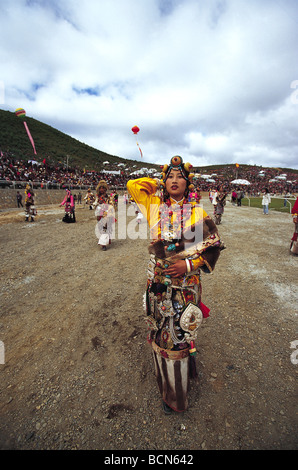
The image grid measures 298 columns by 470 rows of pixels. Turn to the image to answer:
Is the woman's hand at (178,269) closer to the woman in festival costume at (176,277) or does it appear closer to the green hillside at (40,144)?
the woman in festival costume at (176,277)


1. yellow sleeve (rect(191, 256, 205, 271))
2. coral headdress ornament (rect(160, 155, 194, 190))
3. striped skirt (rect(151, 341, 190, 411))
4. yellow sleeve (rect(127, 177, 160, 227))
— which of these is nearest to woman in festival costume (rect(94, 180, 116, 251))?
yellow sleeve (rect(127, 177, 160, 227))

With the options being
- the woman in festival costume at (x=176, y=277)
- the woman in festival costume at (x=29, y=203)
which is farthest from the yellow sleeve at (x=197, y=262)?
the woman in festival costume at (x=29, y=203)

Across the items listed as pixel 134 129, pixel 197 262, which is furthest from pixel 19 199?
pixel 197 262

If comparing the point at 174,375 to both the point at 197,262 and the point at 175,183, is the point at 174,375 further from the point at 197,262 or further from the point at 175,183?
the point at 175,183

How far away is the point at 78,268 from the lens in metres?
6.12

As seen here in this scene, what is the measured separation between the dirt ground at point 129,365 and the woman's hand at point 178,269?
1.56 m

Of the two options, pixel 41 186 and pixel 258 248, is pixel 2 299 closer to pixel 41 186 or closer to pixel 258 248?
pixel 258 248

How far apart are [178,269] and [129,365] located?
70.5 inches

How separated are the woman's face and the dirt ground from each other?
91.9 inches

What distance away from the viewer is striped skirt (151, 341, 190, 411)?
2.08 metres

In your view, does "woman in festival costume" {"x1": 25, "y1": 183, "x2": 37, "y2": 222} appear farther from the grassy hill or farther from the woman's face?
the grassy hill

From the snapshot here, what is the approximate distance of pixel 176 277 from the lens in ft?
6.73
